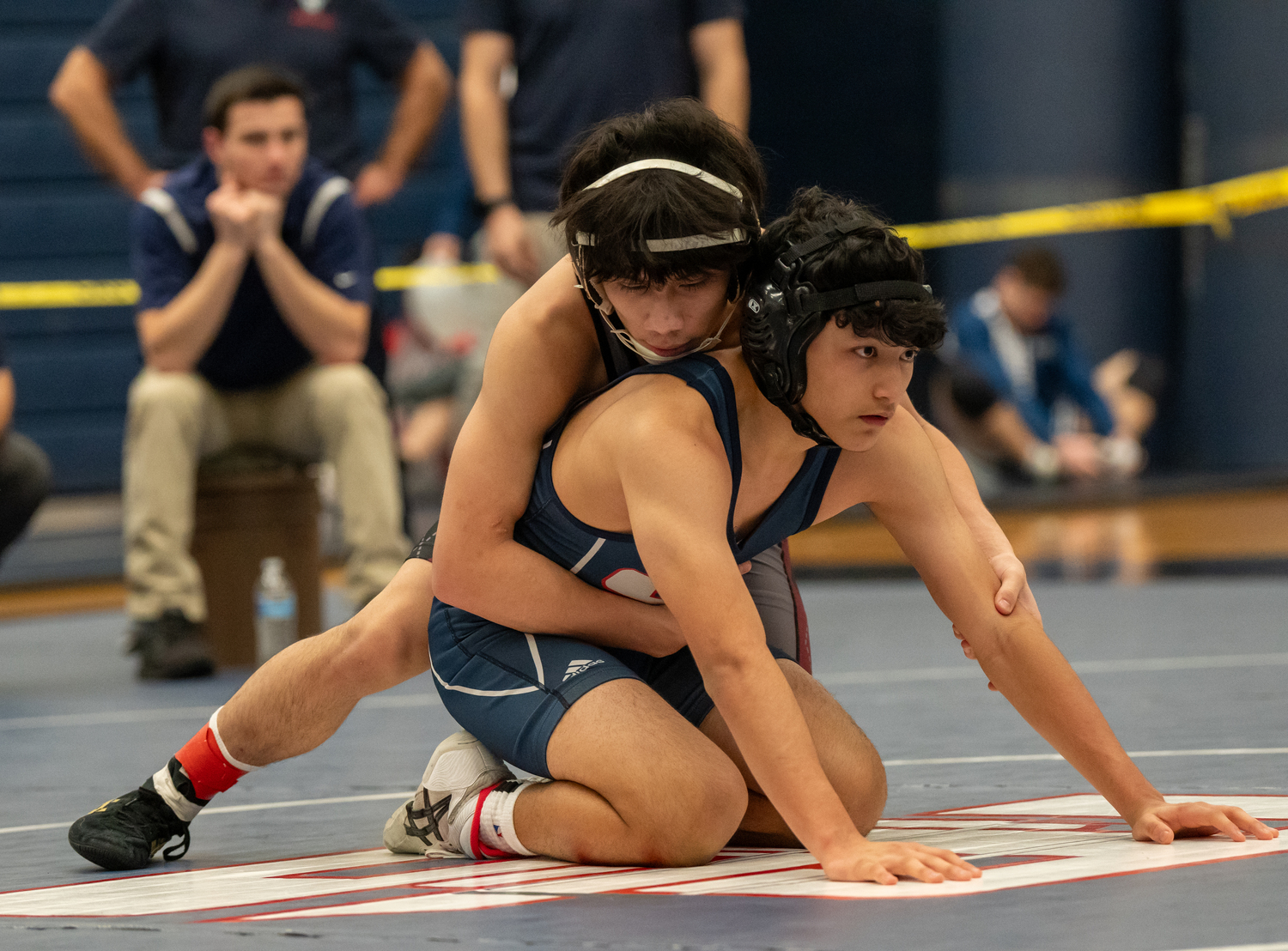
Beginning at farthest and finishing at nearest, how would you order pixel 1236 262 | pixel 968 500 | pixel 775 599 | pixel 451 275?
pixel 1236 262 → pixel 451 275 → pixel 775 599 → pixel 968 500

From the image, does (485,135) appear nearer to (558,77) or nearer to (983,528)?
(558,77)

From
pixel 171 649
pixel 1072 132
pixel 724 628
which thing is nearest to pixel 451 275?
pixel 1072 132

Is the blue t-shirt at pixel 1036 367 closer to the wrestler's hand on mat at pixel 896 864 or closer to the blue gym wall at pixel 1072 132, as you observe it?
the blue gym wall at pixel 1072 132

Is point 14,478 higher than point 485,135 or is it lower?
lower

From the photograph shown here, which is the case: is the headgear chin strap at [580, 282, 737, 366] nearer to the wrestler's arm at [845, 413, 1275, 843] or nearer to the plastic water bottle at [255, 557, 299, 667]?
the wrestler's arm at [845, 413, 1275, 843]

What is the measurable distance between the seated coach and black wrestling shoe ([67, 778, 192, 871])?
1.99 metres

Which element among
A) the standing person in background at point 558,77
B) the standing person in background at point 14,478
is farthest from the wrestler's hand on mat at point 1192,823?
the standing person in background at point 14,478

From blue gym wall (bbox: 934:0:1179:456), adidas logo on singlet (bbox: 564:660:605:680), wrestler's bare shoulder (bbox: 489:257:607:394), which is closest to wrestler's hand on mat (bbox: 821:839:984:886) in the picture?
adidas logo on singlet (bbox: 564:660:605:680)

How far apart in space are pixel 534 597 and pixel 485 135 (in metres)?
2.63

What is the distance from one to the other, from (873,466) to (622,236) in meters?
0.44

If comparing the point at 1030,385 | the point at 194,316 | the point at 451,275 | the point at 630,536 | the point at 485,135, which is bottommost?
the point at 630,536

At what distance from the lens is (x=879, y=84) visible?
10.0 metres

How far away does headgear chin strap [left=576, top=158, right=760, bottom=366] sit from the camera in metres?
2.13

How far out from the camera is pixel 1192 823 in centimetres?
217
